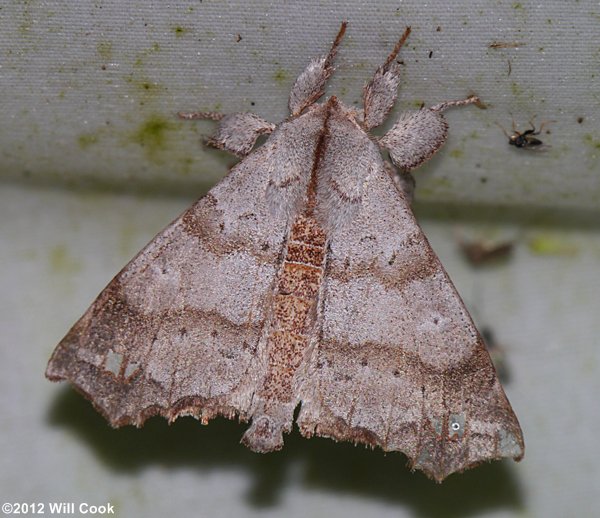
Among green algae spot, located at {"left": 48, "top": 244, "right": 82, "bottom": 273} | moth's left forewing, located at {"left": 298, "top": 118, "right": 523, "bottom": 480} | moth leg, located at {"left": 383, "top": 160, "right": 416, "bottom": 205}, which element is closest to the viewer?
moth's left forewing, located at {"left": 298, "top": 118, "right": 523, "bottom": 480}

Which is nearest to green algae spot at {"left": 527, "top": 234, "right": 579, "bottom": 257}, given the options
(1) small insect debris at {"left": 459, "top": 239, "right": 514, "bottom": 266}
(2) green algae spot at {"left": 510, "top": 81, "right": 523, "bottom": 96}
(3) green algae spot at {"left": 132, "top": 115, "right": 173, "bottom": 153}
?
(1) small insect debris at {"left": 459, "top": 239, "right": 514, "bottom": 266}

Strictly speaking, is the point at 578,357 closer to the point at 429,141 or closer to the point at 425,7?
the point at 429,141

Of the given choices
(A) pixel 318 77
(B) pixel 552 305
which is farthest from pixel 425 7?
(B) pixel 552 305

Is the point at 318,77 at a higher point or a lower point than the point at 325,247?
higher

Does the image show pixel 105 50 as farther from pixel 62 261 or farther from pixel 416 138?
pixel 416 138

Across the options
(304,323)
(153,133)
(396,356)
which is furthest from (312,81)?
(396,356)

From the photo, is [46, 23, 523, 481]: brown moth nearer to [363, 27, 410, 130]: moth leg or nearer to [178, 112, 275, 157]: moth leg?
[363, 27, 410, 130]: moth leg

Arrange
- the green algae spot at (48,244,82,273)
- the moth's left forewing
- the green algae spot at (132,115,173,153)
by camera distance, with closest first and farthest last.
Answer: the moth's left forewing
the green algae spot at (132,115,173,153)
the green algae spot at (48,244,82,273)
